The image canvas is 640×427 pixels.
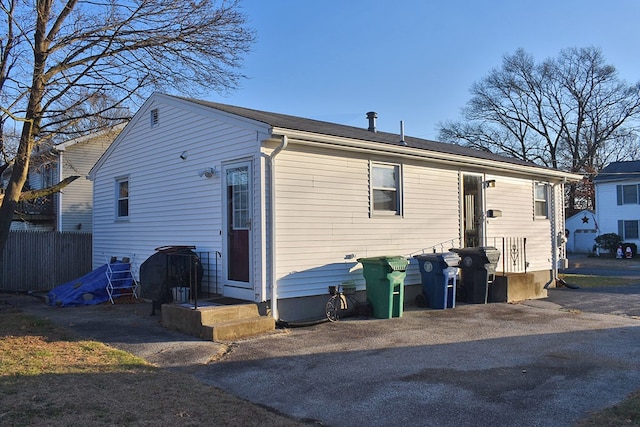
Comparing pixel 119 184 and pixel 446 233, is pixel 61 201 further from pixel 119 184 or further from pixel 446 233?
pixel 446 233

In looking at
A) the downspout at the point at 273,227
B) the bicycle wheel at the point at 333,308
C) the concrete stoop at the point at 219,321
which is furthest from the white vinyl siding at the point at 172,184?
the bicycle wheel at the point at 333,308

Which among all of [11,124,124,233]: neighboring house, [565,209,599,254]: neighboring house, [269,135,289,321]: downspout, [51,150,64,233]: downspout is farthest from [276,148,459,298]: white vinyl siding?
[565,209,599,254]: neighboring house

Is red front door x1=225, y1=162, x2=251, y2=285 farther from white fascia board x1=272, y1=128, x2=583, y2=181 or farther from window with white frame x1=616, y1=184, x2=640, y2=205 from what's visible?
window with white frame x1=616, y1=184, x2=640, y2=205

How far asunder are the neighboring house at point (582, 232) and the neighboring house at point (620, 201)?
3.41ft

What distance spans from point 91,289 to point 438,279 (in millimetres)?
7586

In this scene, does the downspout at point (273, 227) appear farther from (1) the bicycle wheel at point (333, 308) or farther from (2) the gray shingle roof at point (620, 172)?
(2) the gray shingle roof at point (620, 172)

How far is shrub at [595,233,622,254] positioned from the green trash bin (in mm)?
25699

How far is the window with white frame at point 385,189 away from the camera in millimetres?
10172

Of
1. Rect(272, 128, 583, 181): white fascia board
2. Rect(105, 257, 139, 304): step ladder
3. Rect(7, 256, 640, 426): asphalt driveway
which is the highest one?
Rect(272, 128, 583, 181): white fascia board

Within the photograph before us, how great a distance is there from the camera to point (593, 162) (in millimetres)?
40781

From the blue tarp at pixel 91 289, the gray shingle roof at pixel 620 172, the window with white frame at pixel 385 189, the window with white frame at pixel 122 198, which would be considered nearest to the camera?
the window with white frame at pixel 385 189

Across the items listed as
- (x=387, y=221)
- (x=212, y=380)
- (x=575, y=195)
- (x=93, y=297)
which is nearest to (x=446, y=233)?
(x=387, y=221)

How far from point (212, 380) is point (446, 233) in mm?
7370

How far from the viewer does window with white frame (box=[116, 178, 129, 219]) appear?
42.0ft
